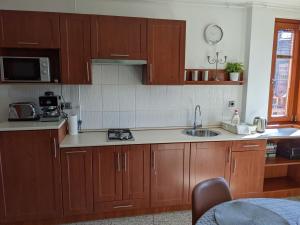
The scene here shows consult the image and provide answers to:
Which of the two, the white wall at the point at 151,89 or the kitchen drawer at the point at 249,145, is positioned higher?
the white wall at the point at 151,89

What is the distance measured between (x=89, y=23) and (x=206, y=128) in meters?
1.93

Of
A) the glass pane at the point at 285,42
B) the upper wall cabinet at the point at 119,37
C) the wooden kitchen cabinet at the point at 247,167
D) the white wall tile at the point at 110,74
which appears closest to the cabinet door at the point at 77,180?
the white wall tile at the point at 110,74

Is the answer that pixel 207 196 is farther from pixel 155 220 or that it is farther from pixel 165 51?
pixel 165 51

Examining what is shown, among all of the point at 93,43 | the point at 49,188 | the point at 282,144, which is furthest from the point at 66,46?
the point at 282,144

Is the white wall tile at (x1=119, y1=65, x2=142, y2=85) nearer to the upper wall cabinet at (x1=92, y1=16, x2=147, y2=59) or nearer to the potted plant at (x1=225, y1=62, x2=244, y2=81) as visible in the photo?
the upper wall cabinet at (x1=92, y1=16, x2=147, y2=59)

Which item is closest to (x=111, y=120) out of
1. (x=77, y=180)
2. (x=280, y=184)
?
(x=77, y=180)

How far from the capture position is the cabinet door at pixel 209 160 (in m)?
2.66

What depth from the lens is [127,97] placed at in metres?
2.99

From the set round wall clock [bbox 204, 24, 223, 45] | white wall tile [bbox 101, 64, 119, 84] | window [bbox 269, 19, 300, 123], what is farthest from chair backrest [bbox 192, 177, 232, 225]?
window [bbox 269, 19, 300, 123]

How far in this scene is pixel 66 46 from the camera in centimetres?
247

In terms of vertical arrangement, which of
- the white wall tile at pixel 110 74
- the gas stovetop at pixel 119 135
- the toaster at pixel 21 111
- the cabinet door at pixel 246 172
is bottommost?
the cabinet door at pixel 246 172

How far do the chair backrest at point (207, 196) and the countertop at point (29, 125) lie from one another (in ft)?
4.91

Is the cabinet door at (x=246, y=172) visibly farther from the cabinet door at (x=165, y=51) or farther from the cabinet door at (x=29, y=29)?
the cabinet door at (x=29, y=29)

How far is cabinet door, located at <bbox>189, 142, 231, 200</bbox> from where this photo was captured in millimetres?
2664
